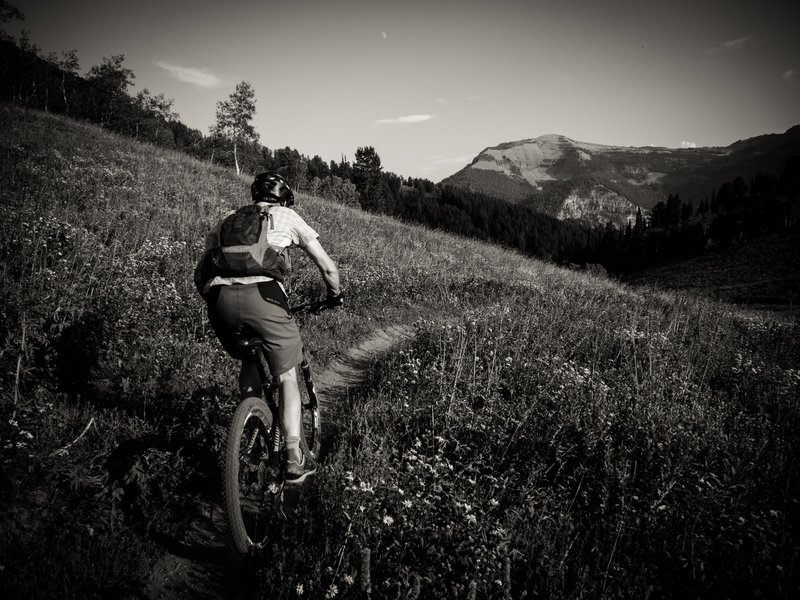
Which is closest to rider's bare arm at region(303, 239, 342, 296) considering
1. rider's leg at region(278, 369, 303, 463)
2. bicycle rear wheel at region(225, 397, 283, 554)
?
rider's leg at region(278, 369, 303, 463)

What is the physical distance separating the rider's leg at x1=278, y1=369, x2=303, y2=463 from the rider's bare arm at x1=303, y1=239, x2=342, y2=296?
0.87 meters

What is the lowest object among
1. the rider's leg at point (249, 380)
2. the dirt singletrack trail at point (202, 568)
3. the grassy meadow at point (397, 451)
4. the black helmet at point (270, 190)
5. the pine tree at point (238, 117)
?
the dirt singletrack trail at point (202, 568)

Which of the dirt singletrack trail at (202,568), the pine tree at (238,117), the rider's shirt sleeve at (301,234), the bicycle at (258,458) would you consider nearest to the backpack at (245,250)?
the rider's shirt sleeve at (301,234)

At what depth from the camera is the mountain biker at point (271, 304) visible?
9.79 feet

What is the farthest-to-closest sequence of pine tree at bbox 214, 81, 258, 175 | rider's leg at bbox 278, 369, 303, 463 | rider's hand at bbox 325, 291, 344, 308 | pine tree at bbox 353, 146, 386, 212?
pine tree at bbox 353, 146, 386, 212 < pine tree at bbox 214, 81, 258, 175 < rider's hand at bbox 325, 291, 344, 308 < rider's leg at bbox 278, 369, 303, 463

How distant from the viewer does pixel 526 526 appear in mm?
3400

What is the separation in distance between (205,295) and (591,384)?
16.9ft

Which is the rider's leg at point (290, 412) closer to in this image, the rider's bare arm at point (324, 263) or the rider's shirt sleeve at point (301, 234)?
the rider's bare arm at point (324, 263)

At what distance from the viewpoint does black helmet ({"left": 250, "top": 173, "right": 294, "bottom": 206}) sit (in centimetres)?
348

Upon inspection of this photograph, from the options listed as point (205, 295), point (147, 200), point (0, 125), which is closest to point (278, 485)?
point (205, 295)

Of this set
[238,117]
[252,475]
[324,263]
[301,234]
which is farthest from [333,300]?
[238,117]

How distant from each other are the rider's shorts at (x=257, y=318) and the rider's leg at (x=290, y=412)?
14 cm

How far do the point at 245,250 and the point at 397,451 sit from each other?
2599mm

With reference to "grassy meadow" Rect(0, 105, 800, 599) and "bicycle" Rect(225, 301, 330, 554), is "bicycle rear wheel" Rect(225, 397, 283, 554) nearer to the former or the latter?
"bicycle" Rect(225, 301, 330, 554)
